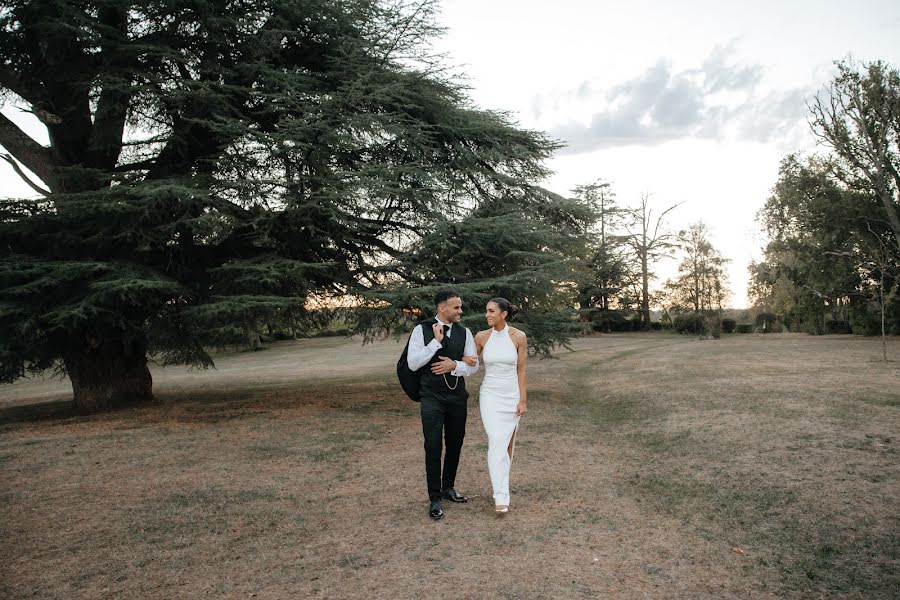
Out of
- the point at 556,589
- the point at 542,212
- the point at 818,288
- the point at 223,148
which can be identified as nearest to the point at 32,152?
the point at 223,148

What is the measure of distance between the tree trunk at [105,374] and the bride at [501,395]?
9.85 metres

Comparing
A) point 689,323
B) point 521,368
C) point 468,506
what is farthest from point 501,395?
point 689,323

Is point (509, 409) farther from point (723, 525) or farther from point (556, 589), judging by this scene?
point (723, 525)

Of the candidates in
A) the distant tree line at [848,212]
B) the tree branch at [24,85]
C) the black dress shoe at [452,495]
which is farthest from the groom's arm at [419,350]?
the distant tree line at [848,212]

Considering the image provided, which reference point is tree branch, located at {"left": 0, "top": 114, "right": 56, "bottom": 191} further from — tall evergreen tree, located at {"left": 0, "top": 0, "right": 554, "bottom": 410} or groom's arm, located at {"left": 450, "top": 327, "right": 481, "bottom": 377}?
groom's arm, located at {"left": 450, "top": 327, "right": 481, "bottom": 377}

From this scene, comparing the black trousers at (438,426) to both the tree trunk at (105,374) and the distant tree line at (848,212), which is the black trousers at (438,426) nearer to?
the tree trunk at (105,374)

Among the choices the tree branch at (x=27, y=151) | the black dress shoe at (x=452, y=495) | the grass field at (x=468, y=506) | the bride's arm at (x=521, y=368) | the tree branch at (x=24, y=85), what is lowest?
the grass field at (x=468, y=506)

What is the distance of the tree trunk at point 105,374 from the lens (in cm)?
1234

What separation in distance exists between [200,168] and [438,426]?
9536 millimetres

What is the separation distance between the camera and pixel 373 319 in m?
12.2

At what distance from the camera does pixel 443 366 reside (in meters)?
5.11

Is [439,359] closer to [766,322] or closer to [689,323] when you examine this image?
[689,323]

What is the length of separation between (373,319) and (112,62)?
23.8ft

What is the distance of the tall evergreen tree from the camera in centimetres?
1030
